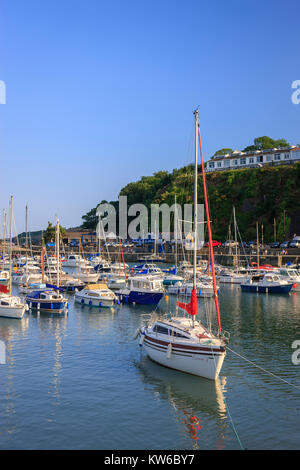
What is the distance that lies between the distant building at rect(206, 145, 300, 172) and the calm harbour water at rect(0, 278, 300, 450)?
114175mm

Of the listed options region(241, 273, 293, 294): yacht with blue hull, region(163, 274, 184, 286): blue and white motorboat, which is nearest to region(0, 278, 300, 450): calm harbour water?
region(241, 273, 293, 294): yacht with blue hull

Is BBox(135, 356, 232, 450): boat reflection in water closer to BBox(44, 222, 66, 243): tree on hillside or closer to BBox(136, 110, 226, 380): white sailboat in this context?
BBox(136, 110, 226, 380): white sailboat

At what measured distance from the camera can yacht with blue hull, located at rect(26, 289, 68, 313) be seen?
44.4 metres

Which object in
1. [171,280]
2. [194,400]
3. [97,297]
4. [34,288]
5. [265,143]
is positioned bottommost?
[194,400]

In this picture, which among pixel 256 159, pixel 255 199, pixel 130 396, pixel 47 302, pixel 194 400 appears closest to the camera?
pixel 194 400

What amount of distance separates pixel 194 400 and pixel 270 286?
42836mm

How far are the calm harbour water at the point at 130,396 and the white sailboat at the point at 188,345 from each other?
743mm

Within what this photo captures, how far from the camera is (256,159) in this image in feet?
493

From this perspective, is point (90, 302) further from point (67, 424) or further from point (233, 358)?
point (67, 424)

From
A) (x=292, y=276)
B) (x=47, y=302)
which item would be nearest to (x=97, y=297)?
(x=47, y=302)

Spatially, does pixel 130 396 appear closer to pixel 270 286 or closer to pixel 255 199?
pixel 270 286

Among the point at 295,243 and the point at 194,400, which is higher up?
the point at 295,243
